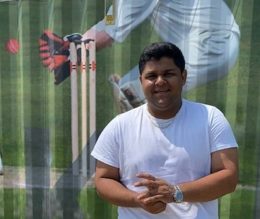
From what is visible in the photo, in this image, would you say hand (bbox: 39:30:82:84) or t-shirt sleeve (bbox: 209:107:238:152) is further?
hand (bbox: 39:30:82:84)

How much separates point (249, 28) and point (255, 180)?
1.04 metres

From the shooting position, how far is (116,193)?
71.6 inches

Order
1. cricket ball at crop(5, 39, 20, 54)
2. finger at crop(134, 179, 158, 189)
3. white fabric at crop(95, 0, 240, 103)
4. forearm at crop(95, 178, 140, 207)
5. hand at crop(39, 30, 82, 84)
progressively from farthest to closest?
cricket ball at crop(5, 39, 20, 54), hand at crop(39, 30, 82, 84), white fabric at crop(95, 0, 240, 103), forearm at crop(95, 178, 140, 207), finger at crop(134, 179, 158, 189)

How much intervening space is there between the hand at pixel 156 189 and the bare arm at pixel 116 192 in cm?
2

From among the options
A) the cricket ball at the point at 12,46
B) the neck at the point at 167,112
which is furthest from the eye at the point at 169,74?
the cricket ball at the point at 12,46

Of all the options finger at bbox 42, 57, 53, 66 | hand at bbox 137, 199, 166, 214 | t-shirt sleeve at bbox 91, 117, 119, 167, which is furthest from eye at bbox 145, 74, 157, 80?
finger at bbox 42, 57, 53, 66

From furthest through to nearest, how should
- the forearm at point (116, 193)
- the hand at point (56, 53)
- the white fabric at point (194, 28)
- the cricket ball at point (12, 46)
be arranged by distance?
the cricket ball at point (12, 46) < the hand at point (56, 53) < the white fabric at point (194, 28) < the forearm at point (116, 193)

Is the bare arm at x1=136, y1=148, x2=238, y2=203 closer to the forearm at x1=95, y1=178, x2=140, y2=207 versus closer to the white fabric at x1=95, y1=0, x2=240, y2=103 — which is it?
the forearm at x1=95, y1=178, x2=140, y2=207

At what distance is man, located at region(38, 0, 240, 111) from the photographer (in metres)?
2.81

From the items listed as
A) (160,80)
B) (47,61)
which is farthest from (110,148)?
(47,61)

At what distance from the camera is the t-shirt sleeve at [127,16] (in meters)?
2.90

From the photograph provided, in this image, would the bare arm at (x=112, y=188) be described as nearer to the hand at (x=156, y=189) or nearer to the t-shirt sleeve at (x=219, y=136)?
the hand at (x=156, y=189)

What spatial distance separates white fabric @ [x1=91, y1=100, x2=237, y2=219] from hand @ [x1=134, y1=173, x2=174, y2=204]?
0.24 feet

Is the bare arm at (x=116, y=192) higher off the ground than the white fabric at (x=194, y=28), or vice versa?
the white fabric at (x=194, y=28)
